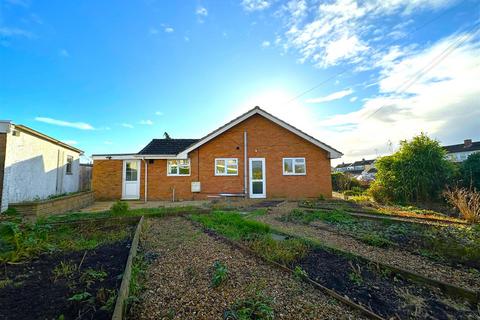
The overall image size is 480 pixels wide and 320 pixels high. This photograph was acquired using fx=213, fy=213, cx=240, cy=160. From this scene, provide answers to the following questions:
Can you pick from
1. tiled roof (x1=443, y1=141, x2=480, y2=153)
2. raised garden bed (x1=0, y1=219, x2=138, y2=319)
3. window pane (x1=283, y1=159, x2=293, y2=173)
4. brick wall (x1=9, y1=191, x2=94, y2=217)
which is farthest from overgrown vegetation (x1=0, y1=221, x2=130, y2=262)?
tiled roof (x1=443, y1=141, x2=480, y2=153)

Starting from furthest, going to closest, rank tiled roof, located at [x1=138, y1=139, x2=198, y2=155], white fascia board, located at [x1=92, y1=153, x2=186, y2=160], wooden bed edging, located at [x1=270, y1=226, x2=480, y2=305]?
tiled roof, located at [x1=138, y1=139, x2=198, y2=155], white fascia board, located at [x1=92, y1=153, x2=186, y2=160], wooden bed edging, located at [x1=270, y1=226, x2=480, y2=305]

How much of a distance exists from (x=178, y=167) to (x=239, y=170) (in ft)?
13.5

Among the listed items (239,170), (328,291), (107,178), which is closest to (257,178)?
(239,170)

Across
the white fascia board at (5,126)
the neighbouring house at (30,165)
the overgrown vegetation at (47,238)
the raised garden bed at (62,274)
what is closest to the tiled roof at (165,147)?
the neighbouring house at (30,165)

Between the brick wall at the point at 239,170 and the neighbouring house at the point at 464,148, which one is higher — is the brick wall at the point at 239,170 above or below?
below

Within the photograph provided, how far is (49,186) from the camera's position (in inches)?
478

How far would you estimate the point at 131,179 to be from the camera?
47.6 feet

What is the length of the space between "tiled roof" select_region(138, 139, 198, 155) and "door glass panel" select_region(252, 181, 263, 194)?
577cm

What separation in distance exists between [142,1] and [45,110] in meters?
9.95

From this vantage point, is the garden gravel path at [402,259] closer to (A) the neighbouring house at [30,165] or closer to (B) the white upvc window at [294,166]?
(B) the white upvc window at [294,166]

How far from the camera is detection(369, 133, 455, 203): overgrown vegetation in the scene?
11.2m

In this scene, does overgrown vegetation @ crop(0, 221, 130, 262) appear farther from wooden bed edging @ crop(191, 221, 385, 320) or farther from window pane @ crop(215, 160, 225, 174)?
window pane @ crop(215, 160, 225, 174)

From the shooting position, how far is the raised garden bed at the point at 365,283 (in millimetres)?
2551

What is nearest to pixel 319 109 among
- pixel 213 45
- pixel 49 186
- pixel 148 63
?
pixel 213 45
